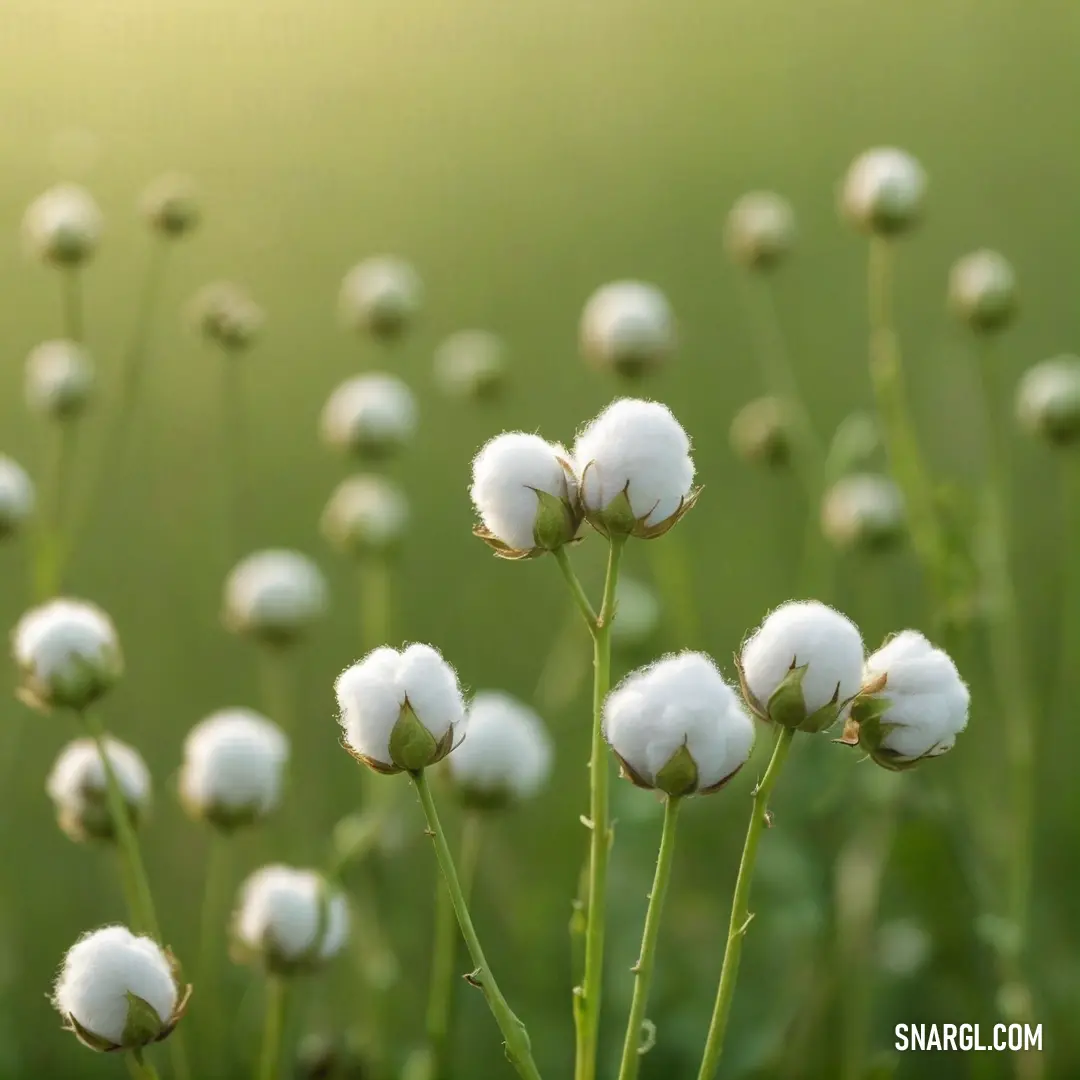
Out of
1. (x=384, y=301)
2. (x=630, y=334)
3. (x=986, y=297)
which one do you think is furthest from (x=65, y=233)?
(x=986, y=297)

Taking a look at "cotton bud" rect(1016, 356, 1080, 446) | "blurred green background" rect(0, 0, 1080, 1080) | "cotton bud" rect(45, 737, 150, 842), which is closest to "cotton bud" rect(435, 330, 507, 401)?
"blurred green background" rect(0, 0, 1080, 1080)

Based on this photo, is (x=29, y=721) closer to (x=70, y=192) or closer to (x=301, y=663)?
(x=301, y=663)

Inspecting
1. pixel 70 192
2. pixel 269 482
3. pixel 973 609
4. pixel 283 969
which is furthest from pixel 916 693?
pixel 269 482

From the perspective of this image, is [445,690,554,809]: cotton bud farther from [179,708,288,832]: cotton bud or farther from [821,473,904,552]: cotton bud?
[821,473,904,552]: cotton bud

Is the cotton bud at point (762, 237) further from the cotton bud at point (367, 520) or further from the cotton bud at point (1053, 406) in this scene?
the cotton bud at point (367, 520)

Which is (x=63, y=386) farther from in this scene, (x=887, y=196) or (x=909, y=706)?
(x=909, y=706)
